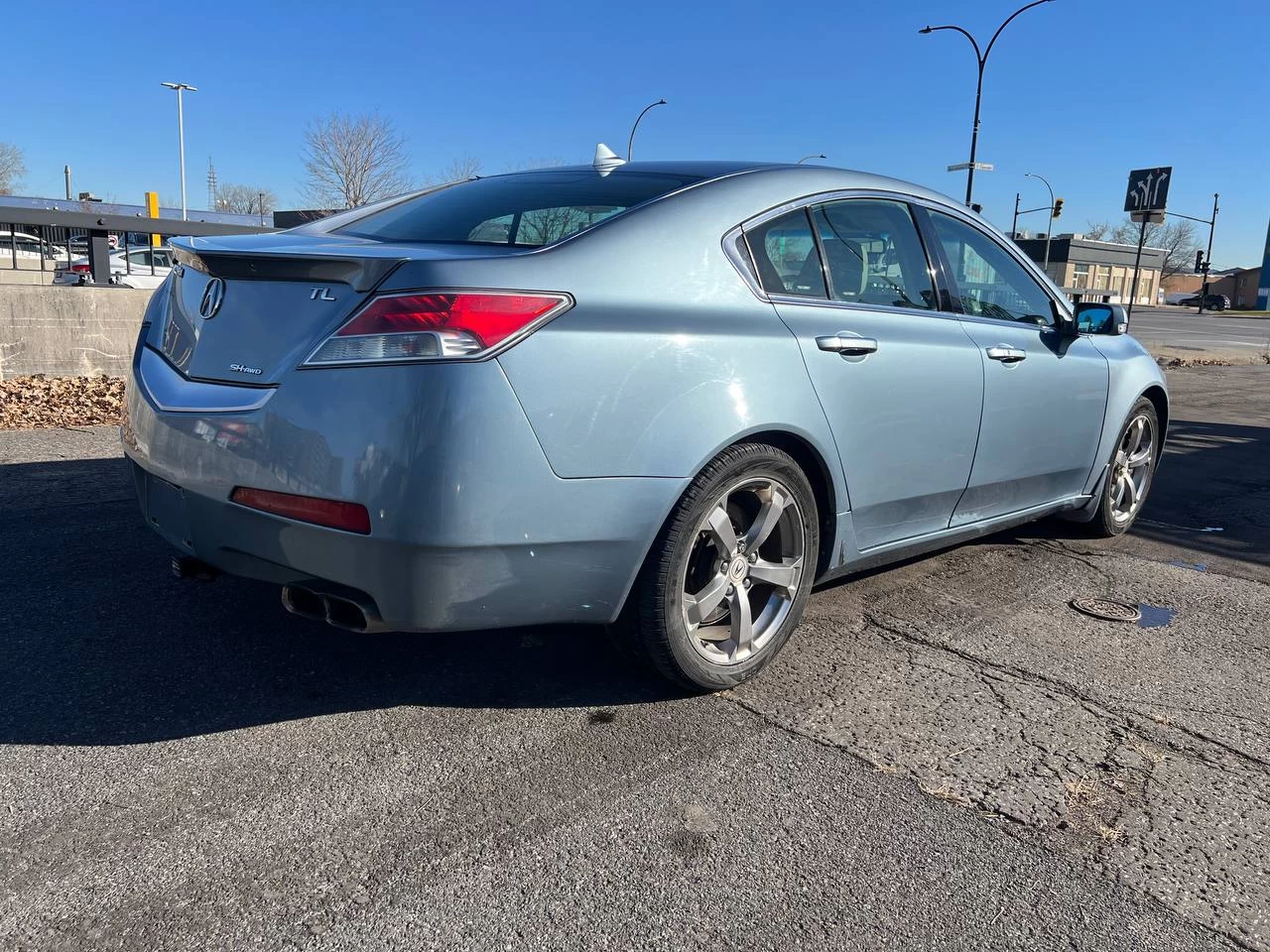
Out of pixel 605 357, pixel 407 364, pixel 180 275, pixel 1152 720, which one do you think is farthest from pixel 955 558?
pixel 180 275

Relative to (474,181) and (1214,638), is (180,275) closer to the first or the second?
(474,181)

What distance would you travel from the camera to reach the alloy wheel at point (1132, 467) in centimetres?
510

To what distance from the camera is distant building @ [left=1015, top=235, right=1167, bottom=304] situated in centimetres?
7700

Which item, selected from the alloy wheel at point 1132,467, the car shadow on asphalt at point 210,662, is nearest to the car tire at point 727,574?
the car shadow on asphalt at point 210,662

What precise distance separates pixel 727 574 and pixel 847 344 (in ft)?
2.80

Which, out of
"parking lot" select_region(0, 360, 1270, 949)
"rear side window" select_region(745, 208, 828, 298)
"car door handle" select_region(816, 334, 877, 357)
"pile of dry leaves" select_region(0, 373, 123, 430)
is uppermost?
"rear side window" select_region(745, 208, 828, 298)

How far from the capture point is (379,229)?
3191 mm

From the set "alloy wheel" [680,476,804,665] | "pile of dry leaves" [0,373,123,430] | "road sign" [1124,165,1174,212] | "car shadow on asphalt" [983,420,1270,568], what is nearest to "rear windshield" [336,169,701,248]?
"alloy wheel" [680,476,804,665]

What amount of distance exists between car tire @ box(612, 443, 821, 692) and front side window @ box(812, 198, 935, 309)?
763 mm

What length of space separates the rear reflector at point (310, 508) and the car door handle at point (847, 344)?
1.52m

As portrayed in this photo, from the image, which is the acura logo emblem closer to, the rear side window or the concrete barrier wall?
the rear side window

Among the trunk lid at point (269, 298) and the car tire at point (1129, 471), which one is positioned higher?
the trunk lid at point (269, 298)

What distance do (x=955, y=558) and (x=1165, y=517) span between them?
1.95 meters

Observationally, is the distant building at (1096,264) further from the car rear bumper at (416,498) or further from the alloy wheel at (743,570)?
the car rear bumper at (416,498)
